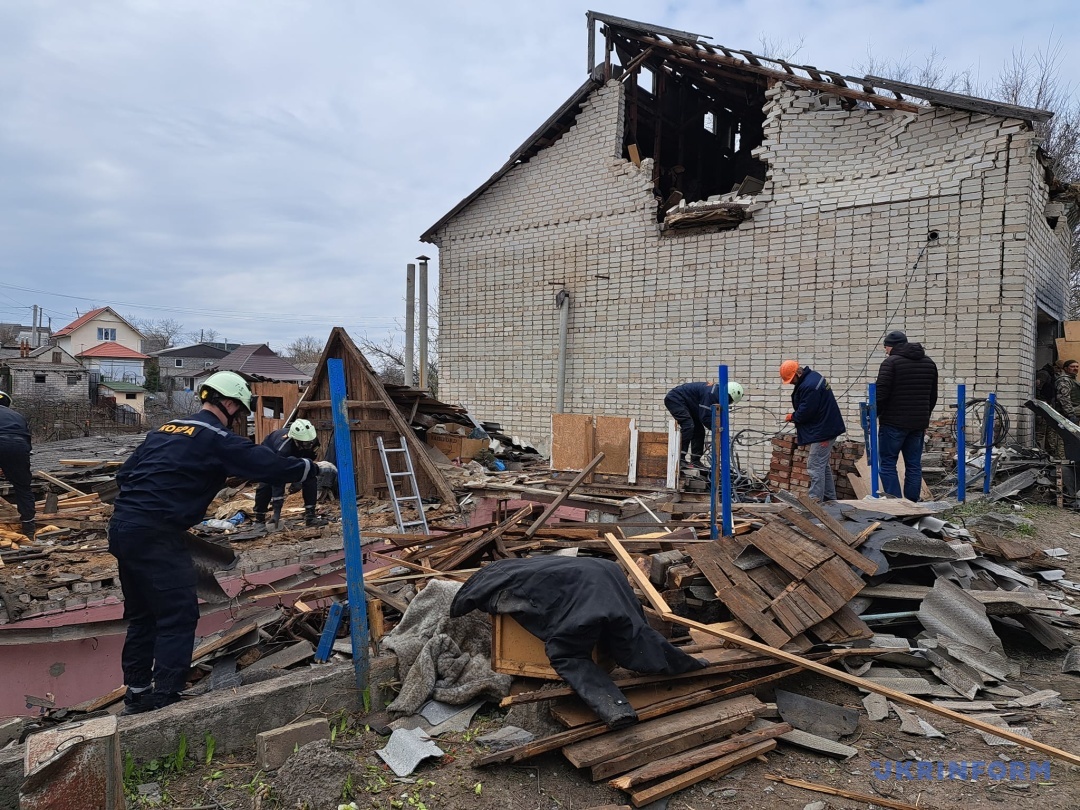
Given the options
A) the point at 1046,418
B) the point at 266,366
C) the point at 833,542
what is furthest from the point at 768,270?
the point at 266,366

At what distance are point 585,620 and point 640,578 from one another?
125cm

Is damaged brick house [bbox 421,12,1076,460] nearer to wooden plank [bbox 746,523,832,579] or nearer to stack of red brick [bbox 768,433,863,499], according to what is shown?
stack of red brick [bbox 768,433,863,499]

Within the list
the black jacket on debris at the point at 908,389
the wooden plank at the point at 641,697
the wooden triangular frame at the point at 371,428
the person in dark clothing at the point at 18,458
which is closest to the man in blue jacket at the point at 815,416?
the black jacket on debris at the point at 908,389

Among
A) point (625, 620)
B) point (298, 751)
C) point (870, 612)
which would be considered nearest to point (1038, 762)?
point (870, 612)

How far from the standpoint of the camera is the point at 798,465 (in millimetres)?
8180

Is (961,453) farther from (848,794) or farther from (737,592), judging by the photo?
(848,794)

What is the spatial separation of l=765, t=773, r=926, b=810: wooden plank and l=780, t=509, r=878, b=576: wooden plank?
1.61 metres

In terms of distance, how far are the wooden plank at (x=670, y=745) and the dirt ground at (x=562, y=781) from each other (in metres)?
0.09

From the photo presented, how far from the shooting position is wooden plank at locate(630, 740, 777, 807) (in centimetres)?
270

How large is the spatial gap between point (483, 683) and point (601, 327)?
30.1 feet

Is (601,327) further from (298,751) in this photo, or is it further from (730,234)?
(298,751)

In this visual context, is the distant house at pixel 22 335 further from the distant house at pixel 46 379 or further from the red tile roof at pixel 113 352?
the distant house at pixel 46 379

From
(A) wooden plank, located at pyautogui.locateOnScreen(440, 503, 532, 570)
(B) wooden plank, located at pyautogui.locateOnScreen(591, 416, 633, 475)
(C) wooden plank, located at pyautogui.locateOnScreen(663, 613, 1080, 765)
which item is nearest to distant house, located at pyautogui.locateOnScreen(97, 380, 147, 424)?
(B) wooden plank, located at pyautogui.locateOnScreen(591, 416, 633, 475)

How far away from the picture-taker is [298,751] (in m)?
2.82
